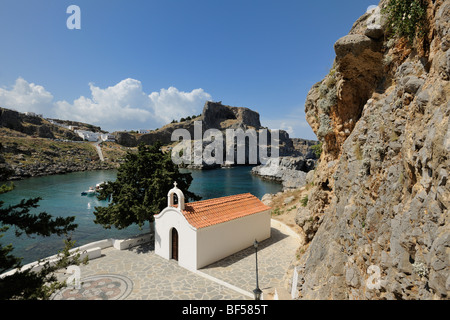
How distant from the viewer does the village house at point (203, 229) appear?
602 inches

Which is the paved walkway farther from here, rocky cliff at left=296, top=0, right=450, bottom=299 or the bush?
the bush

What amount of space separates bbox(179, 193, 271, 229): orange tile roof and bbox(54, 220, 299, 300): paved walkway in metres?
2.72

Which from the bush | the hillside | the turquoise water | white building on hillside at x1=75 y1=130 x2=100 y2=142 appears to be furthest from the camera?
white building on hillside at x1=75 y1=130 x2=100 y2=142

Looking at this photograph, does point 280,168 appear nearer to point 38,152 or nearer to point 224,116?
point 38,152

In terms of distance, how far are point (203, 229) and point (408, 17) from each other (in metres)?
13.6

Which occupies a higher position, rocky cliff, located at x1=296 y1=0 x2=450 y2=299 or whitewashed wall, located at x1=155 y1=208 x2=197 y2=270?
rocky cliff, located at x1=296 y1=0 x2=450 y2=299

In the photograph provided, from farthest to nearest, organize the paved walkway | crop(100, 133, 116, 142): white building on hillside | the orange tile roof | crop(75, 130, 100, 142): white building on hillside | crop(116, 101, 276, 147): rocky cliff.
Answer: crop(116, 101, 276, 147): rocky cliff → crop(100, 133, 116, 142): white building on hillside → crop(75, 130, 100, 142): white building on hillside → the orange tile roof → the paved walkway

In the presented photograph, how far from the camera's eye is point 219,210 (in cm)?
1748

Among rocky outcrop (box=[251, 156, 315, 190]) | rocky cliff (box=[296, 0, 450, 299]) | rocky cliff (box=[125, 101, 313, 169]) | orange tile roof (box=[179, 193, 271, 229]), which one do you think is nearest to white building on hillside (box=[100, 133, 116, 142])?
A: rocky cliff (box=[125, 101, 313, 169])

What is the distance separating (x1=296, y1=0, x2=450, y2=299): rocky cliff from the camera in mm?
4644

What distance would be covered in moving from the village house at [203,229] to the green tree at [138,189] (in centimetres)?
167

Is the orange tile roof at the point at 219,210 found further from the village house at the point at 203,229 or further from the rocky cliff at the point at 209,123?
the rocky cliff at the point at 209,123
